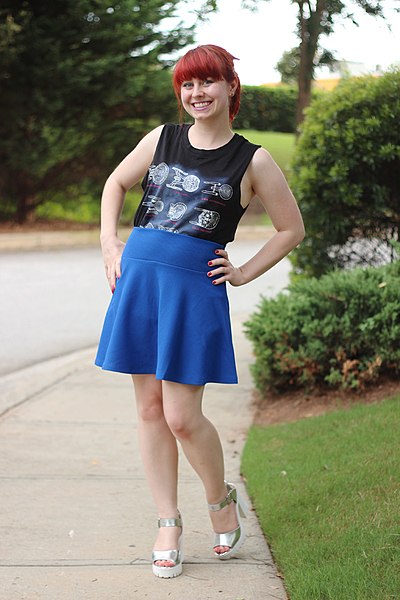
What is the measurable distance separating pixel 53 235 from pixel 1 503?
13843 millimetres

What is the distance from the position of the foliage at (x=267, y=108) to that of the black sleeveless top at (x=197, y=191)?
22343 millimetres

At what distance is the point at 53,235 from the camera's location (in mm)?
17656

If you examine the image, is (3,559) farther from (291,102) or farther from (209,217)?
(291,102)

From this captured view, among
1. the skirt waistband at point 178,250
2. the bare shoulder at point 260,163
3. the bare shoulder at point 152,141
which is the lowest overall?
the skirt waistband at point 178,250

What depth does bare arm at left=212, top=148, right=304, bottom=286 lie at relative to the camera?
3.21 meters

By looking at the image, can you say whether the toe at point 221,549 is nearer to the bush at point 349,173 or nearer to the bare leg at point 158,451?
the bare leg at point 158,451

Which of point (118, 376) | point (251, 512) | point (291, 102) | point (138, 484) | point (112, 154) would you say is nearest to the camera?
point (251, 512)

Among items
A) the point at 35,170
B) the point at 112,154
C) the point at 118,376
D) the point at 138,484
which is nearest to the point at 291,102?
the point at 112,154

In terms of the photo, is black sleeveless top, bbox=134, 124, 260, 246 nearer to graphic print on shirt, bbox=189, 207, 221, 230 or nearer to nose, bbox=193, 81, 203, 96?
graphic print on shirt, bbox=189, 207, 221, 230

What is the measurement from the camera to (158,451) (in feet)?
11.0

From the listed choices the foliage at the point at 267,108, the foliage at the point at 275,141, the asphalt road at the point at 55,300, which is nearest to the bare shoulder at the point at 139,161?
the asphalt road at the point at 55,300

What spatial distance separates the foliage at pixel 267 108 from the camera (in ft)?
85.0

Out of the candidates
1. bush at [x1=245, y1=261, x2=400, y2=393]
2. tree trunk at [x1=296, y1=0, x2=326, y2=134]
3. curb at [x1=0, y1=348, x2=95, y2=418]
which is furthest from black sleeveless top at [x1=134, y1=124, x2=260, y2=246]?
tree trunk at [x1=296, y1=0, x2=326, y2=134]

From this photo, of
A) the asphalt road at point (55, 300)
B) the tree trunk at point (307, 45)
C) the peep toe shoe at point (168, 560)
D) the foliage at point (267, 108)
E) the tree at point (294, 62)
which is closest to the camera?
the peep toe shoe at point (168, 560)
